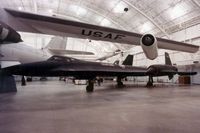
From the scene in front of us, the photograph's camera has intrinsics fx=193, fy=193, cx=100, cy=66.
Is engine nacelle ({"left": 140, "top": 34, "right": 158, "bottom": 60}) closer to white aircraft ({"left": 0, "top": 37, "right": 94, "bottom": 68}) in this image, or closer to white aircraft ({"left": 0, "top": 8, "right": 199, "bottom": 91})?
white aircraft ({"left": 0, "top": 8, "right": 199, "bottom": 91})

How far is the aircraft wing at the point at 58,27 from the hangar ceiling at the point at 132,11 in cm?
1696

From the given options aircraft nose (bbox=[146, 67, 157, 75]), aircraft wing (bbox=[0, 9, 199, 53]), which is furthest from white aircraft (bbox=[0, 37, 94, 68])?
aircraft nose (bbox=[146, 67, 157, 75])

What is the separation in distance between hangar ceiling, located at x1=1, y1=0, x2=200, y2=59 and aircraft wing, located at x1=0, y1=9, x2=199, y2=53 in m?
17.0

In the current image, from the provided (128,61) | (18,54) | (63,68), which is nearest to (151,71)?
(128,61)

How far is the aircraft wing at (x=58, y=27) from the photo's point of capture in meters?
4.85

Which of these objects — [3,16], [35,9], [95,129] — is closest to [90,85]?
[3,16]

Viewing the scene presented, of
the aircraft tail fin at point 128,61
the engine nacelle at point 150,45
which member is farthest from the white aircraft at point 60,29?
the aircraft tail fin at point 128,61

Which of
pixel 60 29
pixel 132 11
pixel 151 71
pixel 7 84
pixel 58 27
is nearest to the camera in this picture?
pixel 58 27

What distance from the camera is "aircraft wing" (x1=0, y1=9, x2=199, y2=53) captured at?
191 inches

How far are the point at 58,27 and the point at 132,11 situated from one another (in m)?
23.3

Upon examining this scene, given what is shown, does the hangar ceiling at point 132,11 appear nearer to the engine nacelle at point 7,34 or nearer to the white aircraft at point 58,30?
the white aircraft at point 58,30

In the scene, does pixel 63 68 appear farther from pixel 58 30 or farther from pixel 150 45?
pixel 150 45

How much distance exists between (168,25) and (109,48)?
64.9 feet

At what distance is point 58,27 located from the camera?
18.0 ft
